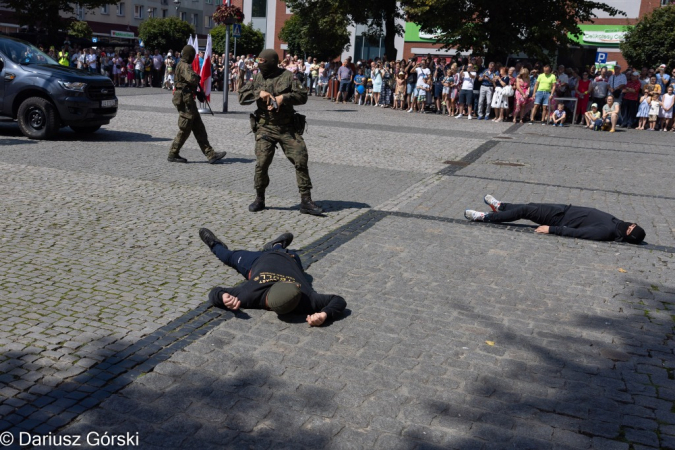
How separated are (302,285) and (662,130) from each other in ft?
66.5

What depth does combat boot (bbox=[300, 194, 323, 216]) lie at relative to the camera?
27.4 ft

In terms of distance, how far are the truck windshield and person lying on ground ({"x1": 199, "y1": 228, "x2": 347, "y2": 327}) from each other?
10984 mm

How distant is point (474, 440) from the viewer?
360 centimetres

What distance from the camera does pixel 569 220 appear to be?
26.2 feet

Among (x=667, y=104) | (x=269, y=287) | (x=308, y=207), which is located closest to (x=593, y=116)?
(x=667, y=104)

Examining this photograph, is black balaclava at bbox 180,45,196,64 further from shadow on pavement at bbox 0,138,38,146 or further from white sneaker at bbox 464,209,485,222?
white sneaker at bbox 464,209,485,222

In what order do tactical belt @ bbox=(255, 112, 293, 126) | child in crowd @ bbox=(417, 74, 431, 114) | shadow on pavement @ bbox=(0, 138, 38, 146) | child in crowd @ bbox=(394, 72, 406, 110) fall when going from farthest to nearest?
child in crowd @ bbox=(394, 72, 406, 110)
child in crowd @ bbox=(417, 74, 431, 114)
shadow on pavement @ bbox=(0, 138, 38, 146)
tactical belt @ bbox=(255, 112, 293, 126)

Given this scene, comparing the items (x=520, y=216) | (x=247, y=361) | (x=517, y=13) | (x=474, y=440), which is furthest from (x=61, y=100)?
(x=517, y=13)

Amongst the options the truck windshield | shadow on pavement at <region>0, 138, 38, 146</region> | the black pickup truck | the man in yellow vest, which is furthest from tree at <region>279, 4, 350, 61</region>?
shadow on pavement at <region>0, 138, 38, 146</region>

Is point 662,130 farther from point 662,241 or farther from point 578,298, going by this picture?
point 578,298

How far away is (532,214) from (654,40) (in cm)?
3138

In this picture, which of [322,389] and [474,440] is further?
[322,389]

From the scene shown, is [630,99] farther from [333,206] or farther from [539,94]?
[333,206]

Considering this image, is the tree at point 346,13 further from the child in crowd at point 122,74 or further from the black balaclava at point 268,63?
the black balaclava at point 268,63
